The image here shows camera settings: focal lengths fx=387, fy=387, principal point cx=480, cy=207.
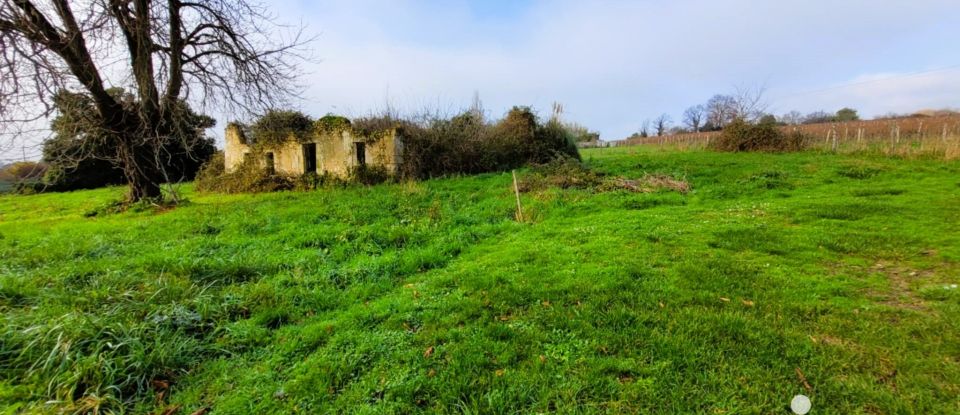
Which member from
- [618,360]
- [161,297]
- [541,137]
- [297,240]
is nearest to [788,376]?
[618,360]

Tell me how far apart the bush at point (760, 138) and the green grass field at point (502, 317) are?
1663 cm

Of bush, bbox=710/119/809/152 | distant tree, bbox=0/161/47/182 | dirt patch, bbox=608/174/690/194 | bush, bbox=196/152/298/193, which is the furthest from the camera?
bush, bbox=710/119/809/152

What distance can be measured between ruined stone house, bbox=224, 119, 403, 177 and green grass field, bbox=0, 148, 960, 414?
7.55 m

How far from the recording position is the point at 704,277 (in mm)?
4316

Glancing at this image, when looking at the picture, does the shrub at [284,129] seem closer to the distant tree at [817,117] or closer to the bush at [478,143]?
the bush at [478,143]

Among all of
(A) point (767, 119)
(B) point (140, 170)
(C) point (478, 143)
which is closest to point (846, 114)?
(A) point (767, 119)

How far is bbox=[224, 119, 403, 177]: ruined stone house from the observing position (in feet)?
47.8

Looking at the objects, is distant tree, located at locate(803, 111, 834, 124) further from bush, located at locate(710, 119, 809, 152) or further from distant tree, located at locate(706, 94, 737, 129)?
bush, located at locate(710, 119, 809, 152)

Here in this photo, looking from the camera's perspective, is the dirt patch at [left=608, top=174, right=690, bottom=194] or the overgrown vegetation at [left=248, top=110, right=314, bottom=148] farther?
the overgrown vegetation at [left=248, top=110, right=314, bottom=148]

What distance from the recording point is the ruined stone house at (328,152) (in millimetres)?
14570

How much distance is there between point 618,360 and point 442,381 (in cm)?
127

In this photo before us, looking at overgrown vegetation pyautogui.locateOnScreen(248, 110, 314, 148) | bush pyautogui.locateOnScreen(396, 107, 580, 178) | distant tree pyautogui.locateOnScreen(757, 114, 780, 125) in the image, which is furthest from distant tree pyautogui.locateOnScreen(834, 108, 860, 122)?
overgrown vegetation pyautogui.locateOnScreen(248, 110, 314, 148)

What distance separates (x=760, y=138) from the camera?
22.2 meters

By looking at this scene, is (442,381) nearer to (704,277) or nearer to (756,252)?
(704,277)
